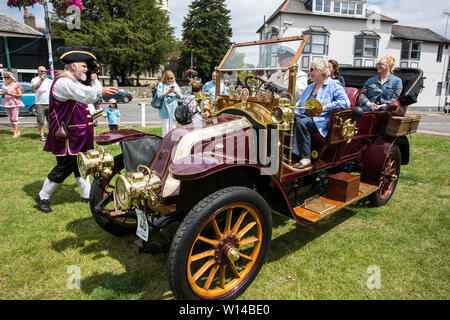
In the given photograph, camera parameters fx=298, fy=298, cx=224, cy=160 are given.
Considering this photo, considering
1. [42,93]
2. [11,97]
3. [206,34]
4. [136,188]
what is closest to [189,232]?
[136,188]

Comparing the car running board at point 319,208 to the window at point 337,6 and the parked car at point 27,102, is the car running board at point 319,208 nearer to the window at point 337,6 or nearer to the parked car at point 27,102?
the parked car at point 27,102

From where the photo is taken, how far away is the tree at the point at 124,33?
107ft

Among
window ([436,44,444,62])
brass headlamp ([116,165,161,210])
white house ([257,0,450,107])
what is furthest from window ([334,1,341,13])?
brass headlamp ([116,165,161,210])

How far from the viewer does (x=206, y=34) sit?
Result: 4575 centimetres

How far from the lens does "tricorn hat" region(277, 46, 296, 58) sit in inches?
122

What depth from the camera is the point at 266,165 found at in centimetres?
273

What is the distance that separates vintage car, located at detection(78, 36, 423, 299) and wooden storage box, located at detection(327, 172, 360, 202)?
0.04 ft

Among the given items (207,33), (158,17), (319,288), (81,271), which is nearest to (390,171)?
(319,288)

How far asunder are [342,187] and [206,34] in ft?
154

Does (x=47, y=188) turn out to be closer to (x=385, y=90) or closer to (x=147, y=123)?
(x=385, y=90)

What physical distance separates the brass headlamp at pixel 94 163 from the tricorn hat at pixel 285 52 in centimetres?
205

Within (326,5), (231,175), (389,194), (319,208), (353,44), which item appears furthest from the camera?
(353,44)
